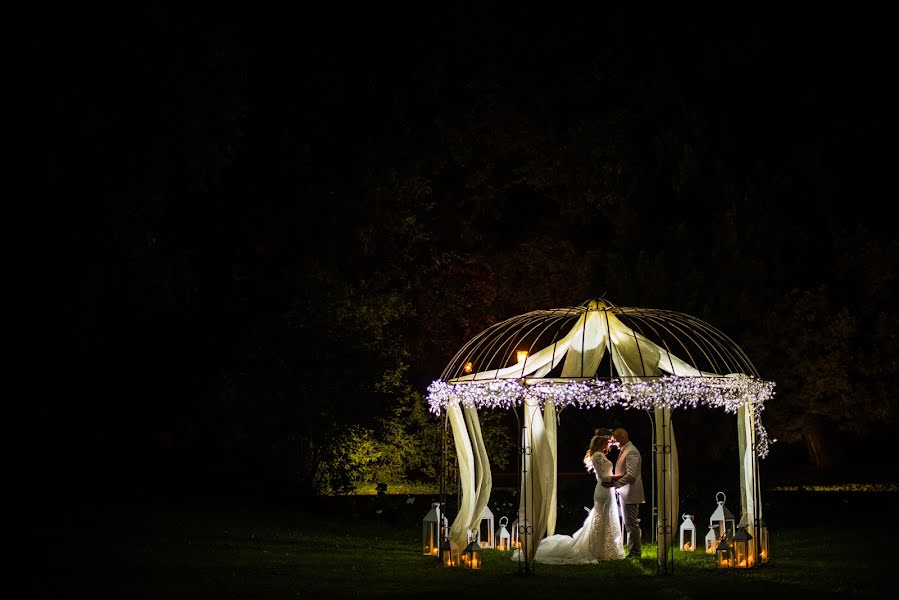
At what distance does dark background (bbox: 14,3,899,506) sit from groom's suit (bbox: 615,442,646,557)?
8873 mm

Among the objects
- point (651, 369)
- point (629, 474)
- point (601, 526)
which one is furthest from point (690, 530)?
point (651, 369)

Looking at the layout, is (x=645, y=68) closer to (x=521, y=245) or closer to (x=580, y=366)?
(x=521, y=245)

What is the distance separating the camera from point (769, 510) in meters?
19.6

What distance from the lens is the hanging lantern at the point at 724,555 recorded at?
1372 cm

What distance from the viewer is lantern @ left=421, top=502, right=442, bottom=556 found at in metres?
15.4

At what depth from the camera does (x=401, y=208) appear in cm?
3080

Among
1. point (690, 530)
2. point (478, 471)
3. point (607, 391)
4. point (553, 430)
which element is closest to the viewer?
point (607, 391)

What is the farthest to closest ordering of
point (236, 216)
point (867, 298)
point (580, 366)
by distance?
point (867, 298)
point (236, 216)
point (580, 366)

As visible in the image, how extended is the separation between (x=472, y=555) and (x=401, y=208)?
17.7 m

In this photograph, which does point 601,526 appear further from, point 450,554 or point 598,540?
point 450,554

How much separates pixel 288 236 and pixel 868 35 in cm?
1458

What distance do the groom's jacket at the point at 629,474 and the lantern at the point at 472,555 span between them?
203 centimetres

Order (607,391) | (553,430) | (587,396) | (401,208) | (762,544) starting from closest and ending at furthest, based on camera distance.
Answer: (607,391) → (587,396) → (762,544) → (553,430) → (401,208)

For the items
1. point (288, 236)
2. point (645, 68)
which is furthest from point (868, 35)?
point (288, 236)
